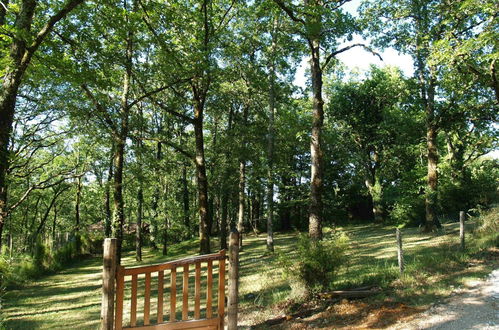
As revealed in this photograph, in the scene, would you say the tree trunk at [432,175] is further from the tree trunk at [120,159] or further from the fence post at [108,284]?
the fence post at [108,284]

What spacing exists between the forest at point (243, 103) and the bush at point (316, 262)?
0.06m

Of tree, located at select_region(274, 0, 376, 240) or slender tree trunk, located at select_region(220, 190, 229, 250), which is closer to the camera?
tree, located at select_region(274, 0, 376, 240)

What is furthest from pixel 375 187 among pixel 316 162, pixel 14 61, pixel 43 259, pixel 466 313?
pixel 14 61

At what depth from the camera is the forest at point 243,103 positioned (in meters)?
7.32

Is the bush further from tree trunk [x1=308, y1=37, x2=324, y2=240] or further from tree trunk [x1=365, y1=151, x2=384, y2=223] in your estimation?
tree trunk [x1=365, y1=151, x2=384, y2=223]

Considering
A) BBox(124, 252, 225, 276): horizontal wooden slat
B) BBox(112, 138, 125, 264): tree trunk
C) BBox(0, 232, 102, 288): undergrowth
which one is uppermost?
BBox(112, 138, 125, 264): tree trunk

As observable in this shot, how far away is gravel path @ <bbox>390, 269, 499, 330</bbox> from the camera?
199 inches

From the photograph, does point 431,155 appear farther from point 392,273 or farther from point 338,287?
point 338,287

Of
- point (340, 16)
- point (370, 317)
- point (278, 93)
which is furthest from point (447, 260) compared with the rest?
point (278, 93)

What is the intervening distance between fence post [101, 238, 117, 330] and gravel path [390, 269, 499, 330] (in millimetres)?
4113

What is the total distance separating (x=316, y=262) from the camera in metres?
6.88

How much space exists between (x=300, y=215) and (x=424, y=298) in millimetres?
26003

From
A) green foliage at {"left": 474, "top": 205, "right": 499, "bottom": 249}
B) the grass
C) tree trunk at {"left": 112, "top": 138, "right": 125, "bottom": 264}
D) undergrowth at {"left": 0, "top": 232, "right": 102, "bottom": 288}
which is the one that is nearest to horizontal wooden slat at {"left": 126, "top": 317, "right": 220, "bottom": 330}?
the grass

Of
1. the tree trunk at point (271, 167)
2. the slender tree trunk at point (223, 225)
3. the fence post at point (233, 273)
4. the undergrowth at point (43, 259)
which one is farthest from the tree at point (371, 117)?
the fence post at point (233, 273)
